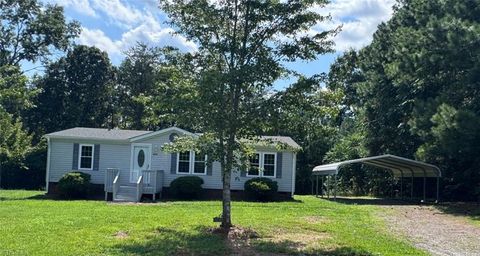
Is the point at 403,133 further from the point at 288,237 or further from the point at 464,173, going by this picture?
the point at 288,237

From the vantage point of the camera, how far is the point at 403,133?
2888 centimetres

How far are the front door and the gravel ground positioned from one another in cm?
1136

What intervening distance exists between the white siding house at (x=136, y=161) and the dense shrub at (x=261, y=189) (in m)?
0.91

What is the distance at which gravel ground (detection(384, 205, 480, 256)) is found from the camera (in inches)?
413

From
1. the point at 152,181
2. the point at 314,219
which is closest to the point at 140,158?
the point at 152,181

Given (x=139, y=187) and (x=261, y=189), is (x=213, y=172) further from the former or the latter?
(x=139, y=187)

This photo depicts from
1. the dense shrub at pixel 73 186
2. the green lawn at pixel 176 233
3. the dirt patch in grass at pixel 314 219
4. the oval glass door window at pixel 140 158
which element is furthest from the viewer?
the oval glass door window at pixel 140 158

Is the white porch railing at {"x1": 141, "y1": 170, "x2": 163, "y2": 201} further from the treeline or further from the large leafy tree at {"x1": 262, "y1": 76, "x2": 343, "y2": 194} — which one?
the large leafy tree at {"x1": 262, "y1": 76, "x2": 343, "y2": 194}

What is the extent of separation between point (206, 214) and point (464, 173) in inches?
582

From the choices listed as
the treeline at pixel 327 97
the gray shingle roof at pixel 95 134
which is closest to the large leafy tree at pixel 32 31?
the treeline at pixel 327 97

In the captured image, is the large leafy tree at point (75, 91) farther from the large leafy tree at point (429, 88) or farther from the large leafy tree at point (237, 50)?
the large leafy tree at point (237, 50)

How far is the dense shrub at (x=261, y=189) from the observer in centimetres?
2316

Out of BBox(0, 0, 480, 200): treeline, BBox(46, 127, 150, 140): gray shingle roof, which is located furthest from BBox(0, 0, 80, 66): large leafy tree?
BBox(46, 127, 150, 140): gray shingle roof

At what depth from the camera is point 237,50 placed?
11461mm
